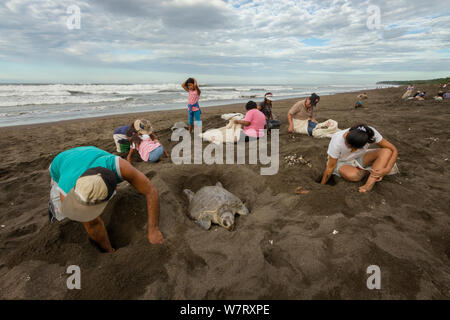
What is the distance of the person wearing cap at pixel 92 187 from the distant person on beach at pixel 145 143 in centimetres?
207

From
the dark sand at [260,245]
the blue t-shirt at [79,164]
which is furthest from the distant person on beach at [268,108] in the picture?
the blue t-shirt at [79,164]

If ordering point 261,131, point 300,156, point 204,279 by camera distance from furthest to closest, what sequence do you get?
point 261,131
point 300,156
point 204,279

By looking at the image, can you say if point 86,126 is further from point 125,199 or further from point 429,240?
point 429,240

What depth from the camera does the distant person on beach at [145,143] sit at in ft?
14.4

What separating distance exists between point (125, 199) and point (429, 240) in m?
3.31

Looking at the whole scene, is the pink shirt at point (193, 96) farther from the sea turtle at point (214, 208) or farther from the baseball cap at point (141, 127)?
the sea turtle at point (214, 208)

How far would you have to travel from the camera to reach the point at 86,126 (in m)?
8.01

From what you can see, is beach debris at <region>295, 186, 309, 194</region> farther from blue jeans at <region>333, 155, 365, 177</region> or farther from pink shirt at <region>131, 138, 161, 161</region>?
pink shirt at <region>131, 138, 161, 161</region>

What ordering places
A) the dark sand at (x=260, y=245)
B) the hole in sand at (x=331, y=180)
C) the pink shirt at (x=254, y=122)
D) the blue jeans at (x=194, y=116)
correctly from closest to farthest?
the dark sand at (x=260, y=245), the hole in sand at (x=331, y=180), the pink shirt at (x=254, y=122), the blue jeans at (x=194, y=116)

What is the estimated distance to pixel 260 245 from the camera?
2.16 meters

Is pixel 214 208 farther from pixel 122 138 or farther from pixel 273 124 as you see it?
pixel 273 124

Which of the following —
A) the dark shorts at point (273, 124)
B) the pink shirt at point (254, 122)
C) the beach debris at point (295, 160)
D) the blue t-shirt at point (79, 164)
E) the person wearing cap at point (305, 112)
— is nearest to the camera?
the blue t-shirt at point (79, 164)
